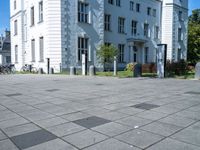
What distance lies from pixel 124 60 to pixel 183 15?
18029mm

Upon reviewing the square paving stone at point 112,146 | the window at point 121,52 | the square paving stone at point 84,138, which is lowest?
the square paving stone at point 112,146

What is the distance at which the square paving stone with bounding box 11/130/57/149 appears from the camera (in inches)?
139

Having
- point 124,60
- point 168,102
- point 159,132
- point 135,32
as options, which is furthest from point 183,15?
point 159,132

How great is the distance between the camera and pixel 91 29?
85.5ft

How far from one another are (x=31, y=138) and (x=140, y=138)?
190 cm

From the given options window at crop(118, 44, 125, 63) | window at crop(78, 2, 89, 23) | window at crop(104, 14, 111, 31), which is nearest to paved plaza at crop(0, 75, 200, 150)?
window at crop(78, 2, 89, 23)

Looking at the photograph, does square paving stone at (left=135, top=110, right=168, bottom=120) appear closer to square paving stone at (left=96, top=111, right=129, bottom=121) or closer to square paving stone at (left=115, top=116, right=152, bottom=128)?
square paving stone at (left=115, top=116, right=152, bottom=128)

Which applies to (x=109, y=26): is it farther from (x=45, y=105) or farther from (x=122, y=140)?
(x=122, y=140)

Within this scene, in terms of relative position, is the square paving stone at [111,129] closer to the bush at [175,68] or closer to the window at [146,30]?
the bush at [175,68]

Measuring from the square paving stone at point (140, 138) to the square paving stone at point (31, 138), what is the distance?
126 centimetres

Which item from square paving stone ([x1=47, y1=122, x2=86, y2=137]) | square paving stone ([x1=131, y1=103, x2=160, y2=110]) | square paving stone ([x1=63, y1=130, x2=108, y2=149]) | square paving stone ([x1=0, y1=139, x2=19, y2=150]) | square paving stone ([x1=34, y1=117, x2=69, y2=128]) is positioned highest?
square paving stone ([x1=131, y1=103, x2=160, y2=110])

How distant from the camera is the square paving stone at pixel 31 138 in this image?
3.53 meters

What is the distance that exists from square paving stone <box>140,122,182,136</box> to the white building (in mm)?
20108

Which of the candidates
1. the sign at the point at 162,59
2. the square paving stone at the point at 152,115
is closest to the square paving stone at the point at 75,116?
the square paving stone at the point at 152,115
